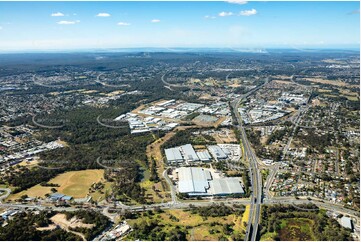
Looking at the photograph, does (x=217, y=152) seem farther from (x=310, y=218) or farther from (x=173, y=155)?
(x=310, y=218)

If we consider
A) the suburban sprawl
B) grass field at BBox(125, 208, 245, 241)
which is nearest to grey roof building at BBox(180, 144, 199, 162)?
the suburban sprawl

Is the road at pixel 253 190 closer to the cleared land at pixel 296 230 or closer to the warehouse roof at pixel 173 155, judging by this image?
the cleared land at pixel 296 230

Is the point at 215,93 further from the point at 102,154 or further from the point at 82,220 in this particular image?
the point at 82,220

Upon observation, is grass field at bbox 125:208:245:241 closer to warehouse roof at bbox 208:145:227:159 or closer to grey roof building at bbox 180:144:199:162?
grey roof building at bbox 180:144:199:162

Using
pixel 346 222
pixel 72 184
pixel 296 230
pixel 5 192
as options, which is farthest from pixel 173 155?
pixel 346 222

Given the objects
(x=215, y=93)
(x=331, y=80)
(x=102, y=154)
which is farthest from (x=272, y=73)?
(x=102, y=154)

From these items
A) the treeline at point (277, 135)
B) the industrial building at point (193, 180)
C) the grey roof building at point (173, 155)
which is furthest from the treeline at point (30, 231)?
the treeline at point (277, 135)
